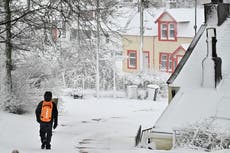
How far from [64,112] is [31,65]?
5.09 m

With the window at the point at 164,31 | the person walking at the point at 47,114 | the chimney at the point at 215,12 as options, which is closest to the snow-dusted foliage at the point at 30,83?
the person walking at the point at 47,114

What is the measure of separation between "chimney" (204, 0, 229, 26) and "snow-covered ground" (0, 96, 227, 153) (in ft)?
17.8

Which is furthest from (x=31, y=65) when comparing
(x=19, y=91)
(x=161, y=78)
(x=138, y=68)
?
(x=138, y=68)

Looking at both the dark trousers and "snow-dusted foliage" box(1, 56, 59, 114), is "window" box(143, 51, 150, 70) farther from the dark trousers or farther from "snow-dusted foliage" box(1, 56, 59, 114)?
the dark trousers

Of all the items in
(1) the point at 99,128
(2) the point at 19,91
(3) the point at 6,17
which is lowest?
(1) the point at 99,128

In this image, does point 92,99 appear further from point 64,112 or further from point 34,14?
point 34,14

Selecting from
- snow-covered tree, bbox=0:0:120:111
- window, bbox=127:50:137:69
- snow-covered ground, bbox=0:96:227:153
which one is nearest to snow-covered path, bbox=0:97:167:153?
snow-covered ground, bbox=0:96:227:153

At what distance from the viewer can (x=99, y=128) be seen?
2272 centimetres

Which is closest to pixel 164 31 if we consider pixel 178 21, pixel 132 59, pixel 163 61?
pixel 178 21

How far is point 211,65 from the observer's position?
56.2 ft

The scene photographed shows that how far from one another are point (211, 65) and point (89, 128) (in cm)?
761

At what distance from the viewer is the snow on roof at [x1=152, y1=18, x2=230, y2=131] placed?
16.2 metres

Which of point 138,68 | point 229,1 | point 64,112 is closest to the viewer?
point 229,1

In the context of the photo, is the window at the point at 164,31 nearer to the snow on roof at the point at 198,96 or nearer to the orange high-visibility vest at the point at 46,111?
the snow on roof at the point at 198,96
